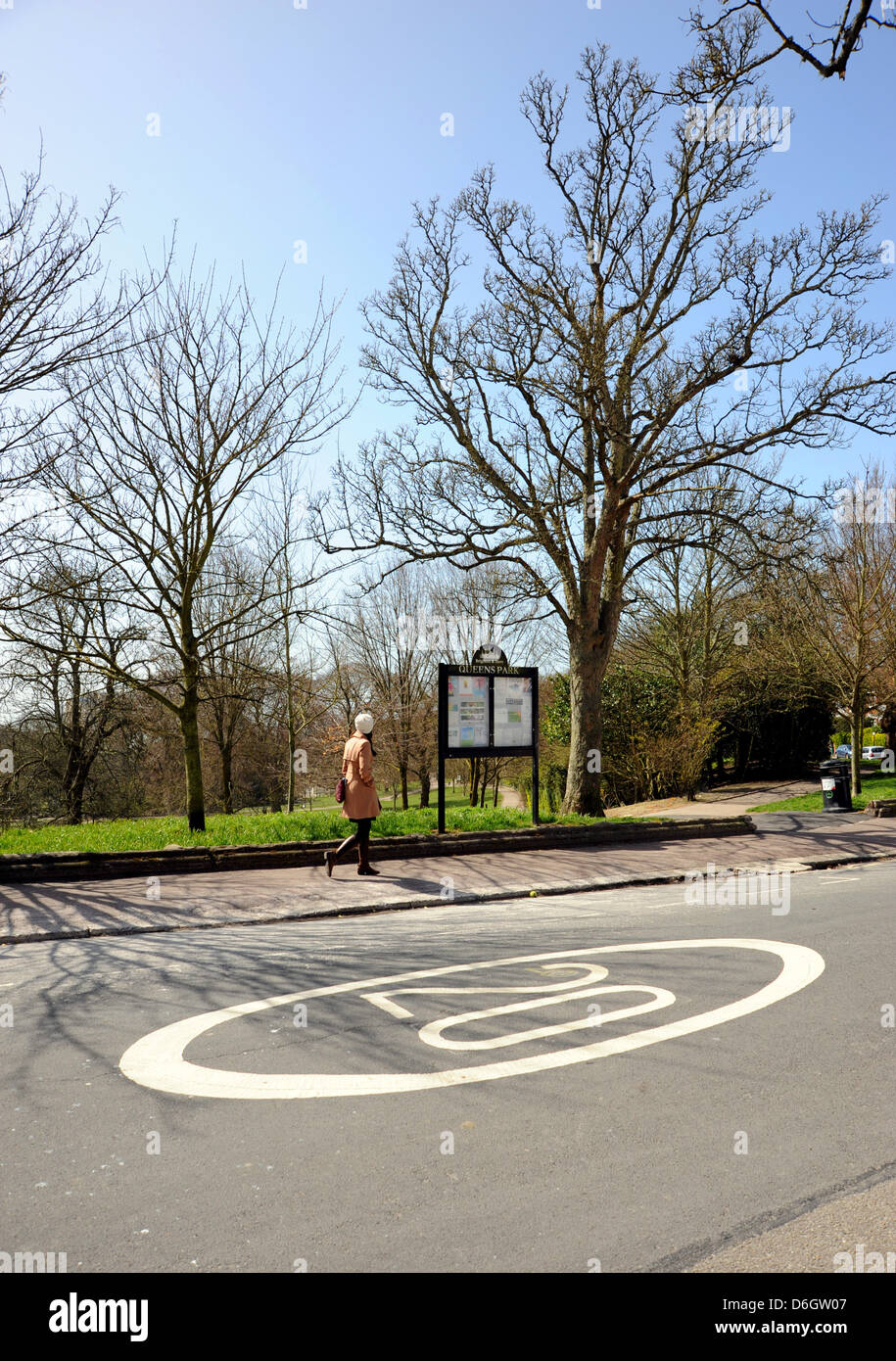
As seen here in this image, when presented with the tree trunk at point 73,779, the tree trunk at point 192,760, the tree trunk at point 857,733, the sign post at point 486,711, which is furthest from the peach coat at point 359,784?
the tree trunk at point 73,779

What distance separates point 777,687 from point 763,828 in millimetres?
12950

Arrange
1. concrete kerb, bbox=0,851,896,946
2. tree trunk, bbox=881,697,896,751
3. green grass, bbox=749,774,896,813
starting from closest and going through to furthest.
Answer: concrete kerb, bbox=0,851,896,946 → green grass, bbox=749,774,896,813 → tree trunk, bbox=881,697,896,751

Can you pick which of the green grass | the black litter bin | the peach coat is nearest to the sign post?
the peach coat

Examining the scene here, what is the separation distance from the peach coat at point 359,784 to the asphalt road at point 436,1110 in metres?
4.12

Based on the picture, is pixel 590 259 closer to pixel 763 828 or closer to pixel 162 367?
pixel 162 367

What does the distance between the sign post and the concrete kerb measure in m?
2.86

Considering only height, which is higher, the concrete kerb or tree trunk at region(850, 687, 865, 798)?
tree trunk at region(850, 687, 865, 798)

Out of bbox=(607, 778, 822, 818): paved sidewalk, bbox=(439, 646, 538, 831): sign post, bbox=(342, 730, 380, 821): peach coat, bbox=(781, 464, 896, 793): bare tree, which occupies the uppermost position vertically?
bbox=(781, 464, 896, 793): bare tree

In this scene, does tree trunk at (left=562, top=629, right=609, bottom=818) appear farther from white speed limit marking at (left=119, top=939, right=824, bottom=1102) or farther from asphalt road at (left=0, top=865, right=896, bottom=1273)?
asphalt road at (left=0, top=865, right=896, bottom=1273)

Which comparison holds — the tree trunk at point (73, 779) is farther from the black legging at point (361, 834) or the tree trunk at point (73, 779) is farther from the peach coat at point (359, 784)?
the peach coat at point (359, 784)

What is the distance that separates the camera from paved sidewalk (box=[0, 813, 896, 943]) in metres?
9.02

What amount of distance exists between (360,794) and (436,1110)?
284 inches

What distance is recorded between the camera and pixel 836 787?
2080 cm

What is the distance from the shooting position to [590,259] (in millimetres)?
17875
